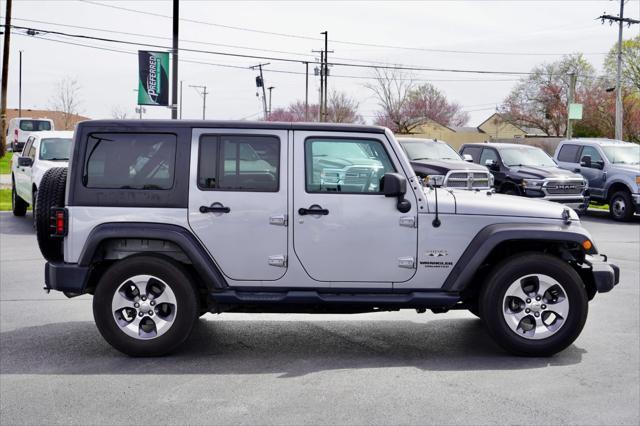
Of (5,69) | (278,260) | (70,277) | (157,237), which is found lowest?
(70,277)

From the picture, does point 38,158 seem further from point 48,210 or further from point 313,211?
point 313,211

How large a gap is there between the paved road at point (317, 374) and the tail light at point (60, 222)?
991mm

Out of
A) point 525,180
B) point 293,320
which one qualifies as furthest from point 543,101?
point 293,320

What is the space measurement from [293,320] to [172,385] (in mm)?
2333

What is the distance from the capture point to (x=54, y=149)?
16.1 m

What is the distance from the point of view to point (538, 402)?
17.2 feet

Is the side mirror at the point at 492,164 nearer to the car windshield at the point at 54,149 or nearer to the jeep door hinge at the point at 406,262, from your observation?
the car windshield at the point at 54,149

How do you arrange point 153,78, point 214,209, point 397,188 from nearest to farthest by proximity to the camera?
point 397,188 → point 214,209 → point 153,78

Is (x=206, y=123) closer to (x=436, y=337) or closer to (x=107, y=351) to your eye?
(x=107, y=351)

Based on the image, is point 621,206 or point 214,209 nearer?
point 214,209

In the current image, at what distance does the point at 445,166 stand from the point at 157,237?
1299 cm

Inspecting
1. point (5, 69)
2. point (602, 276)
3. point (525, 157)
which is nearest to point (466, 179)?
point (525, 157)

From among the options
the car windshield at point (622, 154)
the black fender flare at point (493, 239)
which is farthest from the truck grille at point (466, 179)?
the black fender flare at point (493, 239)

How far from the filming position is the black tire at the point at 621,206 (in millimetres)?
19328
